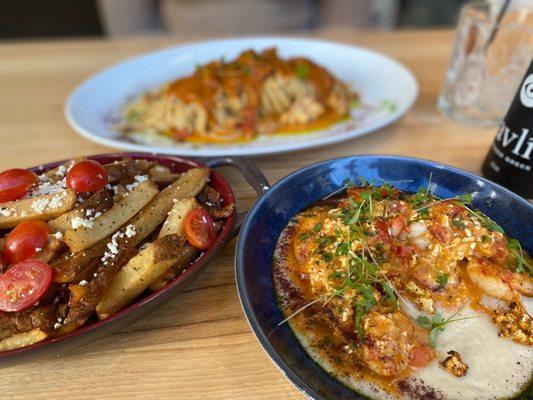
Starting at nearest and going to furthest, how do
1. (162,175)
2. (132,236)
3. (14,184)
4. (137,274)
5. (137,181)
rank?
(137,274) → (132,236) → (14,184) → (137,181) → (162,175)

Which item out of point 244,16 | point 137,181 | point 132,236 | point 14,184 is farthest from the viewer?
point 244,16

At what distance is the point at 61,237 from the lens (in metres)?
1.09

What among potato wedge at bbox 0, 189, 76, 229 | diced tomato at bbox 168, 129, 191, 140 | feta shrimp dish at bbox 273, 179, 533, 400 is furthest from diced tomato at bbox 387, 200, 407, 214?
diced tomato at bbox 168, 129, 191, 140

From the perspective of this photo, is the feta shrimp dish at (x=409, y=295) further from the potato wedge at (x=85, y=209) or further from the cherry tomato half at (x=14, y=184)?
the cherry tomato half at (x=14, y=184)

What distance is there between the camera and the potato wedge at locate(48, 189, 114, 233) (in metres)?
1.13

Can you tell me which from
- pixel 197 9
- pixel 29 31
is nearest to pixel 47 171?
pixel 197 9

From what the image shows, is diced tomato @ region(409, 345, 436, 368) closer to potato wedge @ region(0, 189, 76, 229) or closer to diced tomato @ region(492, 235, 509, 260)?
diced tomato @ region(492, 235, 509, 260)

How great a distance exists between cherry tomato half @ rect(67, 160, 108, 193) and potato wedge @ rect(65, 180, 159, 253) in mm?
95

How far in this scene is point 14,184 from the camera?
1.24 m

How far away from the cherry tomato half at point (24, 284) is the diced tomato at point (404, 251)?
922 mm

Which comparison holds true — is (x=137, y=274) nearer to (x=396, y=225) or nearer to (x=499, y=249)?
(x=396, y=225)

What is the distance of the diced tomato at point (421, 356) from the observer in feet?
3.23

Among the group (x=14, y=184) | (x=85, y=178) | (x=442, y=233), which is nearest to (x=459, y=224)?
(x=442, y=233)

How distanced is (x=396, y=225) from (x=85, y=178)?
915 millimetres
